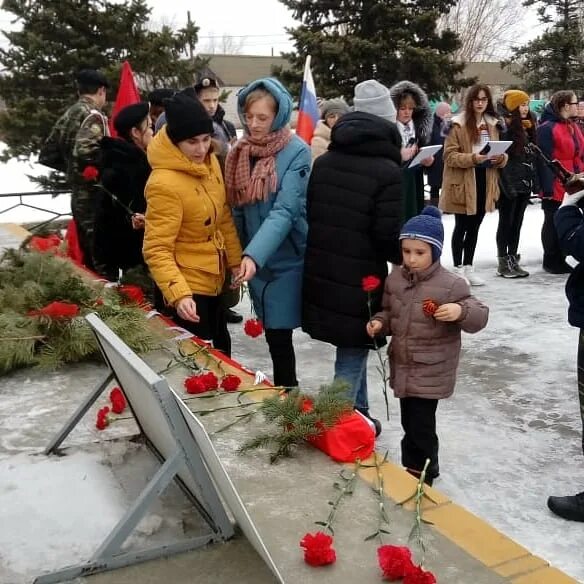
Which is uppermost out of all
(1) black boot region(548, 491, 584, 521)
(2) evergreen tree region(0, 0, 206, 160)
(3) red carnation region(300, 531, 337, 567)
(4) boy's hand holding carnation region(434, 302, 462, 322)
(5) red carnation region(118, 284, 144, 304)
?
(2) evergreen tree region(0, 0, 206, 160)

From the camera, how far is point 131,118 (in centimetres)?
481

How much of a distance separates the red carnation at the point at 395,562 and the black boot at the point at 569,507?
1.48 metres

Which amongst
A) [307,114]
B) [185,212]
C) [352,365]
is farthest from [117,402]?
[307,114]

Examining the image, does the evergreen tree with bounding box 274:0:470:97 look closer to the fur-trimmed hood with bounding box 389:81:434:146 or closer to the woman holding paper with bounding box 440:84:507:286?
the fur-trimmed hood with bounding box 389:81:434:146

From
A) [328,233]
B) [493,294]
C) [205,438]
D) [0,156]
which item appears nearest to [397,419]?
[328,233]

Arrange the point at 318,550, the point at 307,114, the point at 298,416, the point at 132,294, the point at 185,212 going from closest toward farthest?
1. the point at 318,550
2. the point at 298,416
3. the point at 185,212
4. the point at 132,294
5. the point at 307,114

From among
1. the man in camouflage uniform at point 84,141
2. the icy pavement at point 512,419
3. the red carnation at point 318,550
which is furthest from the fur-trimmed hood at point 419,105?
the red carnation at point 318,550

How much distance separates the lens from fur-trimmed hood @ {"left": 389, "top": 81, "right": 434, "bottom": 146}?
23.5ft

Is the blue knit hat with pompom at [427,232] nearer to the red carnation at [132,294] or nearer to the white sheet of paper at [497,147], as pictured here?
the red carnation at [132,294]

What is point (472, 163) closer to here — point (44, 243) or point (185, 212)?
point (44, 243)

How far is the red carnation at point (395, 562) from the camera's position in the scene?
1.95 m

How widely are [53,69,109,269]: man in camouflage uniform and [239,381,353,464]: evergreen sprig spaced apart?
3010 millimetres

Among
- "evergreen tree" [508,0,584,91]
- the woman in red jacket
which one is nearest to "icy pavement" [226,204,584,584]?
the woman in red jacket

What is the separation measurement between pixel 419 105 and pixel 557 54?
14.2 metres
